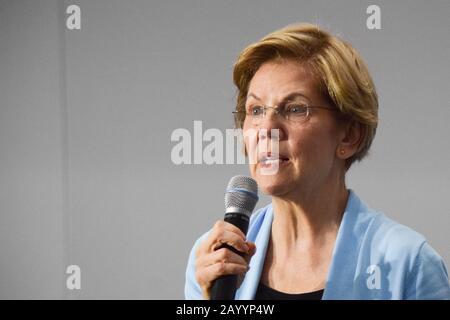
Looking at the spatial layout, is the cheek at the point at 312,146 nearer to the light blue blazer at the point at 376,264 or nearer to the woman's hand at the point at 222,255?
the light blue blazer at the point at 376,264

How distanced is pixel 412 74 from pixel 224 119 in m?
0.57

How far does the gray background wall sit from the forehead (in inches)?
20.1

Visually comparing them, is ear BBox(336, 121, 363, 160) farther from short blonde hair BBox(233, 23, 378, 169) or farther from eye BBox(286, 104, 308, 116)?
eye BBox(286, 104, 308, 116)

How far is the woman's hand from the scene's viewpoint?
3.14 feet

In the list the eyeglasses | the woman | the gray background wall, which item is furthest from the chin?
the gray background wall

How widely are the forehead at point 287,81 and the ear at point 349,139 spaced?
11cm

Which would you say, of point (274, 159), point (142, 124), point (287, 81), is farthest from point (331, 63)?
point (142, 124)

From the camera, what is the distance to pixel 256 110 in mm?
1194

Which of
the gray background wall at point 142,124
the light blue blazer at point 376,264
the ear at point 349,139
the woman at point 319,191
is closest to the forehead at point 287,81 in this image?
the woman at point 319,191

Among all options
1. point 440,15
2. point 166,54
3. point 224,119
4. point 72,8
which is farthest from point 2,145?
point 440,15

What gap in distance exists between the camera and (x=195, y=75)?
1.83 meters

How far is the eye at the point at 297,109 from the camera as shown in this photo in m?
1.16

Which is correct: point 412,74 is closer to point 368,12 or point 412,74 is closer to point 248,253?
point 368,12

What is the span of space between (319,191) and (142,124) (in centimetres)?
81
